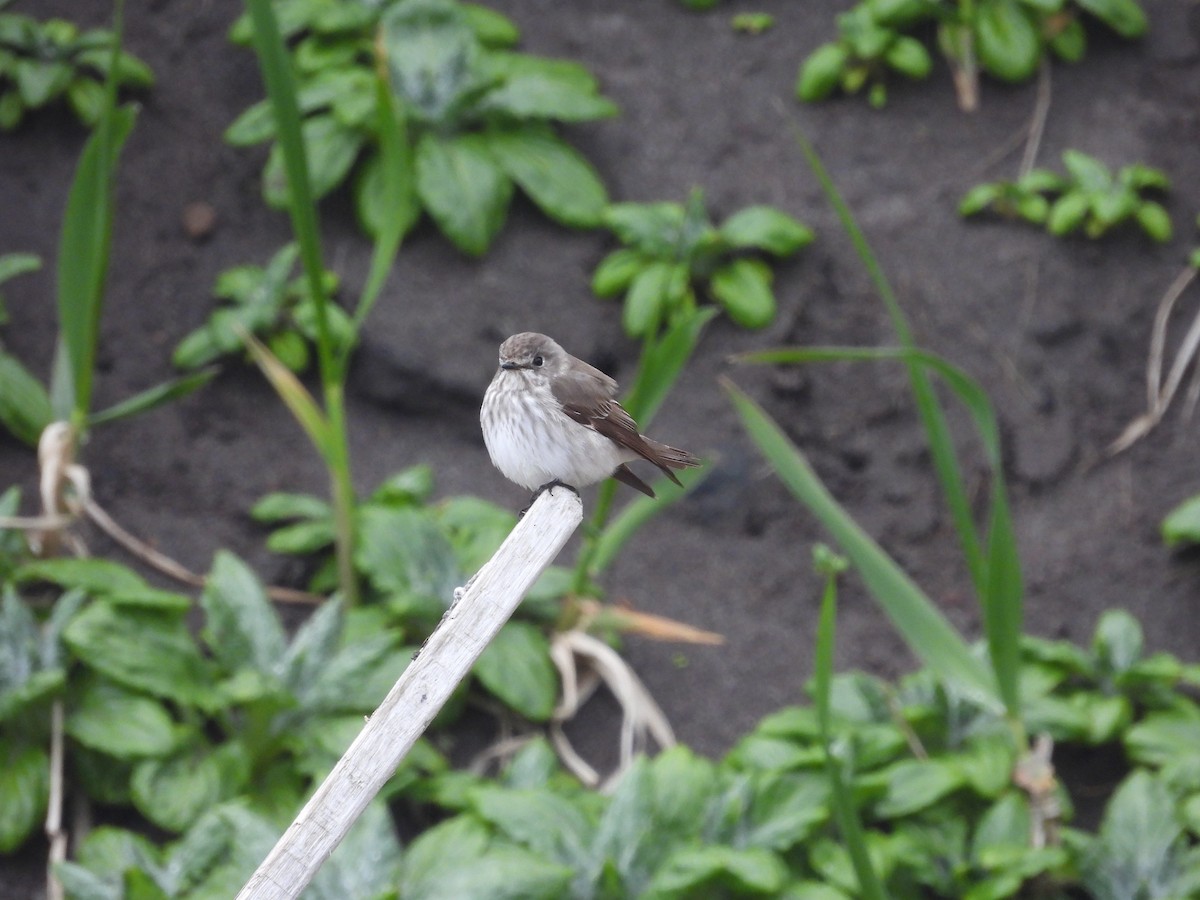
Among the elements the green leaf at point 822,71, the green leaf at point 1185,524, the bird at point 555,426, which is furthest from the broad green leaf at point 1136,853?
the green leaf at point 822,71

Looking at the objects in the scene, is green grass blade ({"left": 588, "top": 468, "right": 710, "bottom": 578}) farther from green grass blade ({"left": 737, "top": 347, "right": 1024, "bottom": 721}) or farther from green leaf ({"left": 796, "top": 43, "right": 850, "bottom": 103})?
green leaf ({"left": 796, "top": 43, "right": 850, "bottom": 103})

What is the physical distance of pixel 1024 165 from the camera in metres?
6.64

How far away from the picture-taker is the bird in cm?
307

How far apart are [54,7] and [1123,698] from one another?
5.64m

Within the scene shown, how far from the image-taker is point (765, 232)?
6.08m

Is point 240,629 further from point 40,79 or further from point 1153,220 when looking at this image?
point 1153,220

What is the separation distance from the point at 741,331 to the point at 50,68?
10.6ft

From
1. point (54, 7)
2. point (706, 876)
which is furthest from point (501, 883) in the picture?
point (54, 7)

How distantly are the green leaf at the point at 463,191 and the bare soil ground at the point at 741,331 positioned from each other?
217 mm

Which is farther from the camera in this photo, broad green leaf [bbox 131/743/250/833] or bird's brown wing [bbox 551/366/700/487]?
broad green leaf [bbox 131/743/250/833]

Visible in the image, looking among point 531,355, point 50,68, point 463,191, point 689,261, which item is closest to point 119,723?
point 531,355

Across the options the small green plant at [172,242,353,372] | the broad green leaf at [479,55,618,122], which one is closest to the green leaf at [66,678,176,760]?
the small green plant at [172,242,353,372]

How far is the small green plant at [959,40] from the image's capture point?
21.7ft

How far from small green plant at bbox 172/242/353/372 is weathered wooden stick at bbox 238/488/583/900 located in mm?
3537
